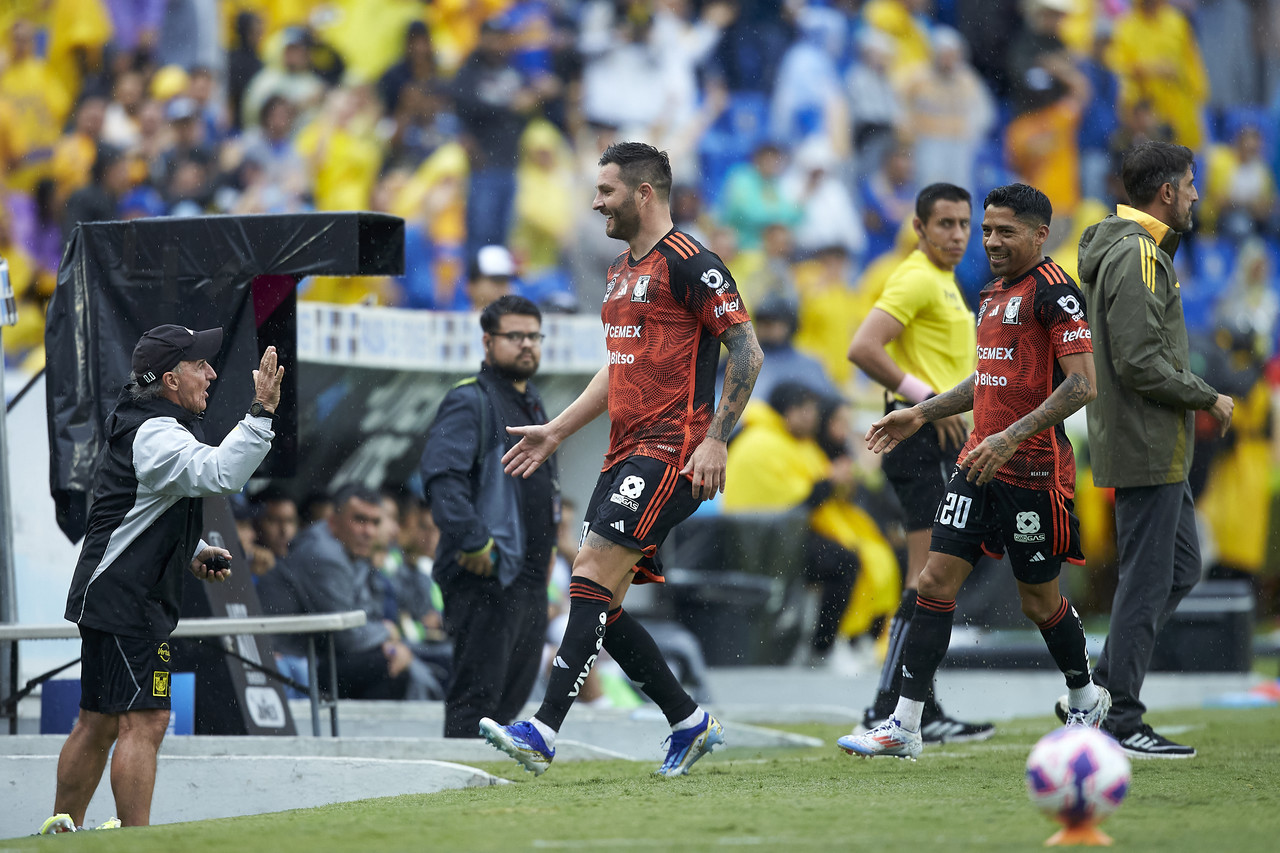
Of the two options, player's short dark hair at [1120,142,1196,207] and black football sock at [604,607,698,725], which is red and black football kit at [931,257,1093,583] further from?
black football sock at [604,607,698,725]

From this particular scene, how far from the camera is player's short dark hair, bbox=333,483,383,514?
977 centimetres

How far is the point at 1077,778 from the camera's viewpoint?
3623 mm

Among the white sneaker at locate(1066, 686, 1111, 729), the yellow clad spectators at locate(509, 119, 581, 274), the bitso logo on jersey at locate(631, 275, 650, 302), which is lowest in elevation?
the white sneaker at locate(1066, 686, 1111, 729)

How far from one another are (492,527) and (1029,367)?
8.41ft

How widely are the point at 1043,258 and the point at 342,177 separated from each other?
1098cm

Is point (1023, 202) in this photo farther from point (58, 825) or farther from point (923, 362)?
point (58, 825)

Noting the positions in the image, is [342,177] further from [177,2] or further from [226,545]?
[226,545]

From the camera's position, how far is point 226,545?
741cm

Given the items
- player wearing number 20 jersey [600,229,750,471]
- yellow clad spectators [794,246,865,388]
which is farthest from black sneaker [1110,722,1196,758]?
yellow clad spectators [794,246,865,388]

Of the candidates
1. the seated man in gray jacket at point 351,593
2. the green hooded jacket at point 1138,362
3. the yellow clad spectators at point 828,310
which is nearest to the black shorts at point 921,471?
the green hooded jacket at point 1138,362

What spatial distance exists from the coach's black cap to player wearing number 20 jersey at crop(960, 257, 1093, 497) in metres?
2.77

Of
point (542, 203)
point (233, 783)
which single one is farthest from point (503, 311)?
point (542, 203)

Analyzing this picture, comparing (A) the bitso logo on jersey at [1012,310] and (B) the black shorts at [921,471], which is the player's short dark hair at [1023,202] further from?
(B) the black shorts at [921,471]

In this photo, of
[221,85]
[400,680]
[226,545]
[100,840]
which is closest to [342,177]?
[221,85]
